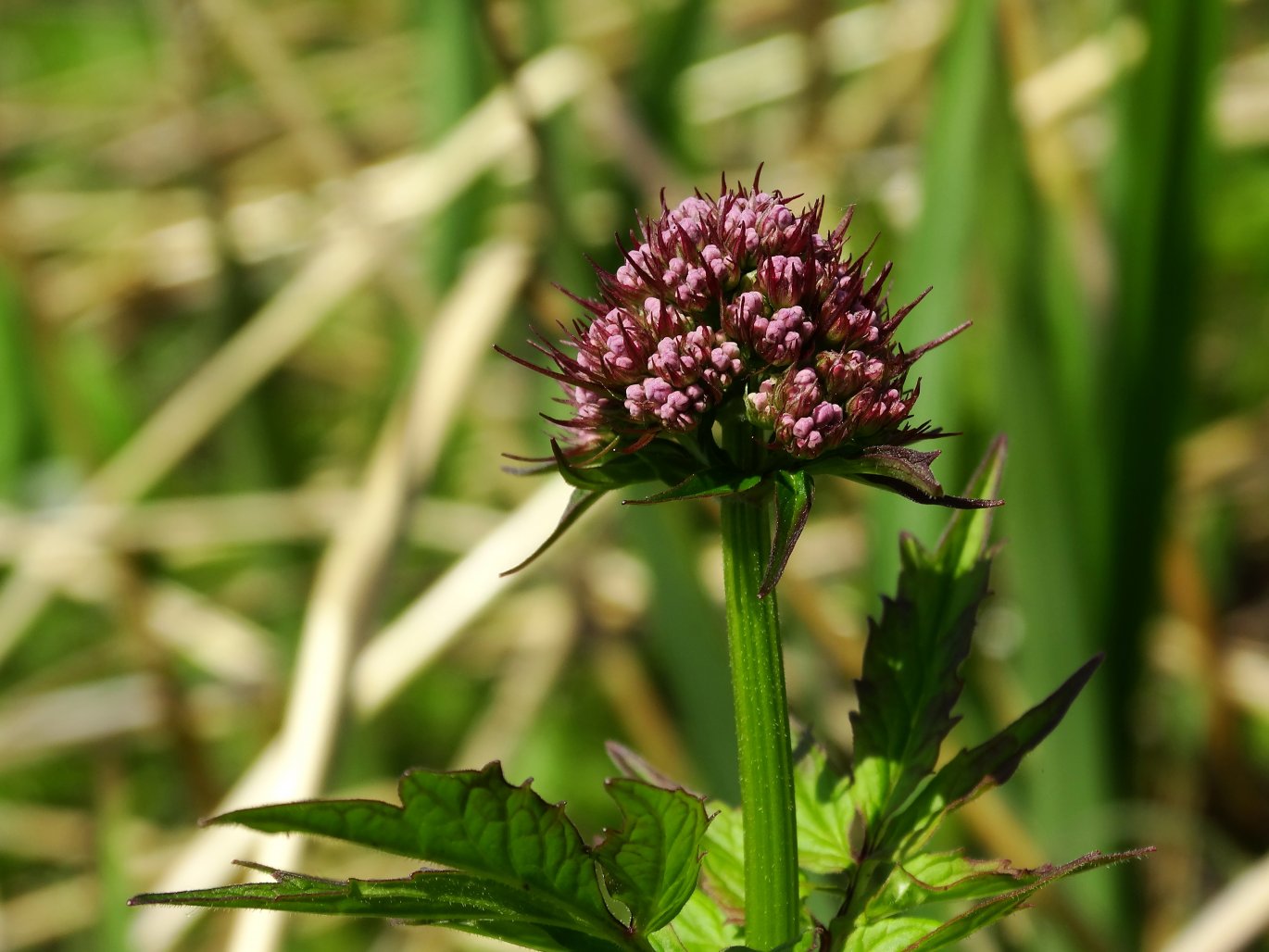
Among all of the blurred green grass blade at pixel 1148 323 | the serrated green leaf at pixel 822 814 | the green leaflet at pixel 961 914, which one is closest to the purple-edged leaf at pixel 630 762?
the serrated green leaf at pixel 822 814

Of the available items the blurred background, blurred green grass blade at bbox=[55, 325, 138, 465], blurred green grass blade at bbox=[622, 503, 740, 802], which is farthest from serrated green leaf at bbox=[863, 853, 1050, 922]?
blurred green grass blade at bbox=[55, 325, 138, 465]

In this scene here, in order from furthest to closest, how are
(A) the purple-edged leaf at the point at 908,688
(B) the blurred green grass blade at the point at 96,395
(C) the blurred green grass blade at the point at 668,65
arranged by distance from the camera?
(B) the blurred green grass blade at the point at 96,395, (C) the blurred green grass blade at the point at 668,65, (A) the purple-edged leaf at the point at 908,688

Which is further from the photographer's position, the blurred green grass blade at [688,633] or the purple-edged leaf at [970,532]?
the blurred green grass blade at [688,633]

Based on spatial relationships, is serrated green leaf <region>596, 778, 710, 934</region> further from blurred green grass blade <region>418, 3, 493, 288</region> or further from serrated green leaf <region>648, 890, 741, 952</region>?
blurred green grass blade <region>418, 3, 493, 288</region>

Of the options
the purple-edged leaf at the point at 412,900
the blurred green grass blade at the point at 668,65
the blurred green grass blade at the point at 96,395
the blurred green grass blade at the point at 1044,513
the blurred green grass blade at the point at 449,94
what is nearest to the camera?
the purple-edged leaf at the point at 412,900

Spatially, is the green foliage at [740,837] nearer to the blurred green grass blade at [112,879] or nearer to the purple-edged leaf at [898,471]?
the purple-edged leaf at [898,471]

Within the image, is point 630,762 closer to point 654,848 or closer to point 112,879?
point 654,848
